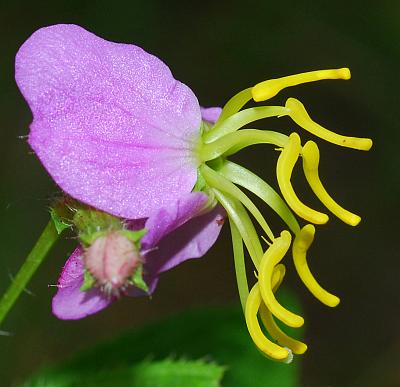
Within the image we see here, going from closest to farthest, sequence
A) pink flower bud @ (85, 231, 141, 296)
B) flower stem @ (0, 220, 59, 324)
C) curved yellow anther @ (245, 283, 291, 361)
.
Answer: pink flower bud @ (85, 231, 141, 296) → curved yellow anther @ (245, 283, 291, 361) → flower stem @ (0, 220, 59, 324)

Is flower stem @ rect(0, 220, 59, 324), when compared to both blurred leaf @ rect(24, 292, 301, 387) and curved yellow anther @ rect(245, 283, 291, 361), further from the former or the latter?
blurred leaf @ rect(24, 292, 301, 387)

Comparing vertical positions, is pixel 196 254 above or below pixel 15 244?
above

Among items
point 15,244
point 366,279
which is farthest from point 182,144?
point 366,279

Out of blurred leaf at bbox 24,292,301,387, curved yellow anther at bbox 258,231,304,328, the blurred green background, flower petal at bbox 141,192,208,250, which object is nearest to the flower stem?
flower petal at bbox 141,192,208,250

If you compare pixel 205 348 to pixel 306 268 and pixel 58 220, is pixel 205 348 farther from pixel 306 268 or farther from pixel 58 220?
pixel 58 220

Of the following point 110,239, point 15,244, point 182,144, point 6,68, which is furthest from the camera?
point 6,68

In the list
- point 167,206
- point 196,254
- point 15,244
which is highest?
point 167,206

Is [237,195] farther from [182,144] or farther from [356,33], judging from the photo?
[356,33]

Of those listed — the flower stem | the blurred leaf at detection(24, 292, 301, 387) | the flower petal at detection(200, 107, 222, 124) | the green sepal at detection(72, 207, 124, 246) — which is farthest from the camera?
the blurred leaf at detection(24, 292, 301, 387)
